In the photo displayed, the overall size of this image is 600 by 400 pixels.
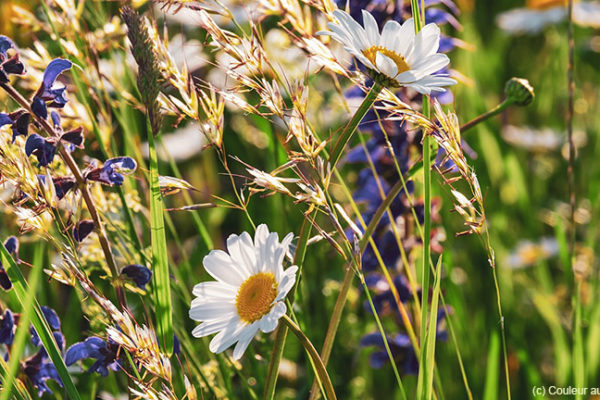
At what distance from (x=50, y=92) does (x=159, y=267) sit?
0.19 m

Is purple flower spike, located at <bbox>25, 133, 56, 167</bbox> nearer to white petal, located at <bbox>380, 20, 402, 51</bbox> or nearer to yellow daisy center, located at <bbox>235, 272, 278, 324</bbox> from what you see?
yellow daisy center, located at <bbox>235, 272, 278, 324</bbox>

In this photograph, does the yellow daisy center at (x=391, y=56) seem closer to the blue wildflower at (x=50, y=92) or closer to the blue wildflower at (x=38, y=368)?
the blue wildflower at (x=50, y=92)

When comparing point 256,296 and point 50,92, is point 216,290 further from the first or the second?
point 50,92

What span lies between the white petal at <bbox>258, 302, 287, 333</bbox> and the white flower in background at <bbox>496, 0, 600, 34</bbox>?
206cm

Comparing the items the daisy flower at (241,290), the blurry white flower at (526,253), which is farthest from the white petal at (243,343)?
the blurry white flower at (526,253)

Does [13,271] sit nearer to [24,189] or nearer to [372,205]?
[24,189]

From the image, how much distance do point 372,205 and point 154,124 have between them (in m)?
0.49

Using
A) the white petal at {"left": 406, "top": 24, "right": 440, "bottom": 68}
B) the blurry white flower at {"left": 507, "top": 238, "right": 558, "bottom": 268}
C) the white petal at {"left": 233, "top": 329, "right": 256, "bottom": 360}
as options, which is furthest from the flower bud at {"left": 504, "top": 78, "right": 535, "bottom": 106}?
the blurry white flower at {"left": 507, "top": 238, "right": 558, "bottom": 268}

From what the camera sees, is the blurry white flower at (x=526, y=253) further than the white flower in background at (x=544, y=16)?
No

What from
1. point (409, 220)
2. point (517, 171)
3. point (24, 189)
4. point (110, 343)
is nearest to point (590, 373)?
point (409, 220)

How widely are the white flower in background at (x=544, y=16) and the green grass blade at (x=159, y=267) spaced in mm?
2009

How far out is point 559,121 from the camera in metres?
2.01

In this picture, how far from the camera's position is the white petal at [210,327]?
52 cm

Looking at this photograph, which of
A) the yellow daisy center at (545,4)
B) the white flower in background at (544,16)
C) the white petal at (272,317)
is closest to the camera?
the white petal at (272,317)
